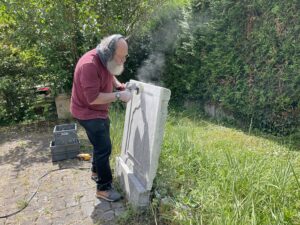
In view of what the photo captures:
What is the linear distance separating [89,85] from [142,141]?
2.60ft

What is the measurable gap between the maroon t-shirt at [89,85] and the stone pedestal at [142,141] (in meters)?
0.38

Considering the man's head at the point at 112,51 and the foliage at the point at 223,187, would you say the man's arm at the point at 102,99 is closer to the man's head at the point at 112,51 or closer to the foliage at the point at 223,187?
the man's head at the point at 112,51

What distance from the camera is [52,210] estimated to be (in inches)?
124

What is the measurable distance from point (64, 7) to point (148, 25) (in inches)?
99.1

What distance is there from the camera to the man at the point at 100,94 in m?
2.87

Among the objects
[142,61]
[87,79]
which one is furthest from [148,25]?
[87,79]

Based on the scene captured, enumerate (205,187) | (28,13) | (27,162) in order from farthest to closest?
(28,13)
(27,162)
(205,187)

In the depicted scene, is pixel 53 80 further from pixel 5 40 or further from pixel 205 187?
pixel 205 187

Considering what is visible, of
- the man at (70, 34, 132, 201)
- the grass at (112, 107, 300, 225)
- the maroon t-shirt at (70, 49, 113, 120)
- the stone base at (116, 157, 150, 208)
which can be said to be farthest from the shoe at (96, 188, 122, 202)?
the maroon t-shirt at (70, 49, 113, 120)

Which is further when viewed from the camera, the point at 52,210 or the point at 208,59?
the point at 208,59

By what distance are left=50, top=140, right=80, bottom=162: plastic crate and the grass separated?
1664 millimetres

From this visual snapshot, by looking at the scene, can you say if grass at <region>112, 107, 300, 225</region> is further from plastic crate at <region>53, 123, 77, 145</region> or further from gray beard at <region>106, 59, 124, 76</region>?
plastic crate at <region>53, 123, 77, 145</region>


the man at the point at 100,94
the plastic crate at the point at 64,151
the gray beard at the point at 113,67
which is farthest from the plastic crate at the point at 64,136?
the gray beard at the point at 113,67

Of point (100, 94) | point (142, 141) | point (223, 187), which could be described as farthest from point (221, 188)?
point (100, 94)
